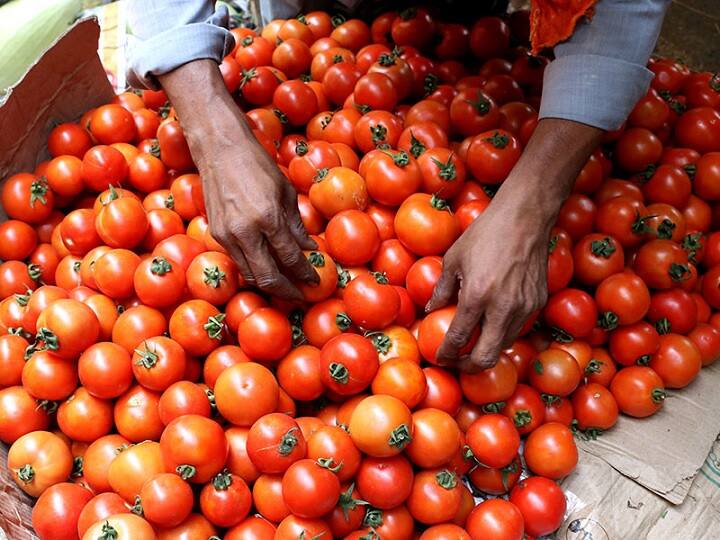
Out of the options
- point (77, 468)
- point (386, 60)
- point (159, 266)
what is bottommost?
point (77, 468)

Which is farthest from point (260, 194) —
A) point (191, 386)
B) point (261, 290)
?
point (191, 386)

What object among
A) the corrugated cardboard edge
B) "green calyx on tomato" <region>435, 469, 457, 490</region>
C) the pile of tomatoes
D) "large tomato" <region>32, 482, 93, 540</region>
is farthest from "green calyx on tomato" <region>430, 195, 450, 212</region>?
the corrugated cardboard edge

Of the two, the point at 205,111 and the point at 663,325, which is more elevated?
the point at 205,111

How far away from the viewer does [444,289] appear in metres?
1.35

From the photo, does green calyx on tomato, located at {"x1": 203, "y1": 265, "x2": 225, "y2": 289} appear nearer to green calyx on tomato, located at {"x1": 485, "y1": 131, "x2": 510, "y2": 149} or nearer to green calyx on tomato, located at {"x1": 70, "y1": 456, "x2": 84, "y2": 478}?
green calyx on tomato, located at {"x1": 70, "y1": 456, "x2": 84, "y2": 478}

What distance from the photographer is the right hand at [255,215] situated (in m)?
1.29

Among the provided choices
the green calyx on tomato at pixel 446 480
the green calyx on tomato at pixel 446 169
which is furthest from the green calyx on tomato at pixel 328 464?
the green calyx on tomato at pixel 446 169

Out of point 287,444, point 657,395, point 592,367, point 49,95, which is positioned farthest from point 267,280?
point 49,95

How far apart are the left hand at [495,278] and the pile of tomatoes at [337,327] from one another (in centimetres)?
10

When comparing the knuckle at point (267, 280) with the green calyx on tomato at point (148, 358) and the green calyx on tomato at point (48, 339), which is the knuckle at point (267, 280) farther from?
the green calyx on tomato at point (48, 339)

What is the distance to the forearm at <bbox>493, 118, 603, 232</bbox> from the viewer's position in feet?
4.33

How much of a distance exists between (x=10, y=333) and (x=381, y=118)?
1095mm

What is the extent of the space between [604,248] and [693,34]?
2871mm

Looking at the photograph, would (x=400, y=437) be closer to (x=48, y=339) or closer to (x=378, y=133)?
(x=48, y=339)
